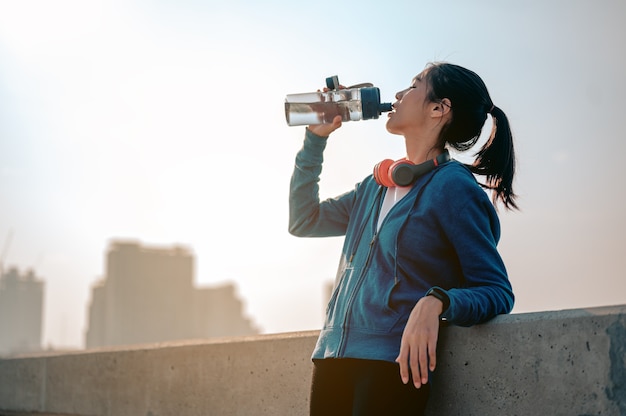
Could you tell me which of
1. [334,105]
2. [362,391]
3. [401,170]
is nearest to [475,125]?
[401,170]

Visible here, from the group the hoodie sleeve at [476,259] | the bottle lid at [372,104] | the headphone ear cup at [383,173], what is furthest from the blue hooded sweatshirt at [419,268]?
the bottle lid at [372,104]

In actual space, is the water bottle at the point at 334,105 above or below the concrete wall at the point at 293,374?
above

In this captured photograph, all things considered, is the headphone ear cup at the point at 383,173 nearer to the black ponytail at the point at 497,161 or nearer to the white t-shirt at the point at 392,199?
the white t-shirt at the point at 392,199

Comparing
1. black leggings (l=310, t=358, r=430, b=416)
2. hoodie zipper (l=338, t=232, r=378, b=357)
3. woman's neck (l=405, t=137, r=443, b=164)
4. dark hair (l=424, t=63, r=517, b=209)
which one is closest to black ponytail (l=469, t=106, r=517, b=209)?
dark hair (l=424, t=63, r=517, b=209)

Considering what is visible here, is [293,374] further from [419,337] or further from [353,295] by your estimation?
[419,337]

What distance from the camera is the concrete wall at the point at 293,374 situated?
8.63ft

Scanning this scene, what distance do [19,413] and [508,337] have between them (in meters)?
4.56

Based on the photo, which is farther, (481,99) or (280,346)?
(280,346)

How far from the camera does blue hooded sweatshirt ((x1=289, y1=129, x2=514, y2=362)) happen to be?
2758 millimetres

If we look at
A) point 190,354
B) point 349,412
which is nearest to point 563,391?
point 349,412

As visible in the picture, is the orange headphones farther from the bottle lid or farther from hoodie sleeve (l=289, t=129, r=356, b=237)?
hoodie sleeve (l=289, t=129, r=356, b=237)

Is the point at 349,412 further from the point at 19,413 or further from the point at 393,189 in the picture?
the point at 19,413

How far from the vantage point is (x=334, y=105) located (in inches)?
139

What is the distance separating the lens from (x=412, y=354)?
263 cm
